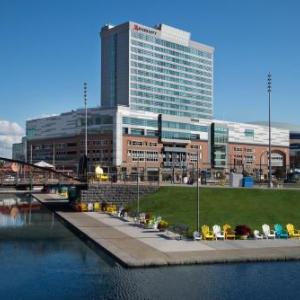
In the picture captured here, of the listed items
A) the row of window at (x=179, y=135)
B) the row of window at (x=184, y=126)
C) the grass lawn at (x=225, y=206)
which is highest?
the row of window at (x=184, y=126)

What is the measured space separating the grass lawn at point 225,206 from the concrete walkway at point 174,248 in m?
5.81

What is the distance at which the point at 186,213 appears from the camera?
170 feet

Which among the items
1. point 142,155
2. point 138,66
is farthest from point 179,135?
point 138,66

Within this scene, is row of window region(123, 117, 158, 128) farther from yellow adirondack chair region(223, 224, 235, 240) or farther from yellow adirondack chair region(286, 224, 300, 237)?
yellow adirondack chair region(223, 224, 235, 240)

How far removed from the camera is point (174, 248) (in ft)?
111

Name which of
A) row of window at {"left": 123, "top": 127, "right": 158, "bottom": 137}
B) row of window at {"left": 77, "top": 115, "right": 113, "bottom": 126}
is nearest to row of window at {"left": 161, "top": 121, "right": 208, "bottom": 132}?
row of window at {"left": 123, "top": 127, "right": 158, "bottom": 137}

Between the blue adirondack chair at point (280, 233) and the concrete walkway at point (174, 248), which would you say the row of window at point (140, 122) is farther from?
the blue adirondack chair at point (280, 233)

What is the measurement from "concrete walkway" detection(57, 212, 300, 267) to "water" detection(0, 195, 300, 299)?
73 centimetres

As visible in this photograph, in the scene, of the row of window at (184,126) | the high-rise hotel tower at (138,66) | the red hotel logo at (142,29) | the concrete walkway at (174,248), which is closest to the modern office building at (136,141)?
the row of window at (184,126)

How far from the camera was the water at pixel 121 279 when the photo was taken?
23.9 metres

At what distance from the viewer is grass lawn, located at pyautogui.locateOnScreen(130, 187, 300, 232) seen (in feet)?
154

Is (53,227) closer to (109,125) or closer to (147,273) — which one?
(147,273)

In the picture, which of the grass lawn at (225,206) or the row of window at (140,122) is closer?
the grass lawn at (225,206)

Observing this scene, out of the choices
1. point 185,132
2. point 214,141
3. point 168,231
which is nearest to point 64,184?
Answer: point 168,231
